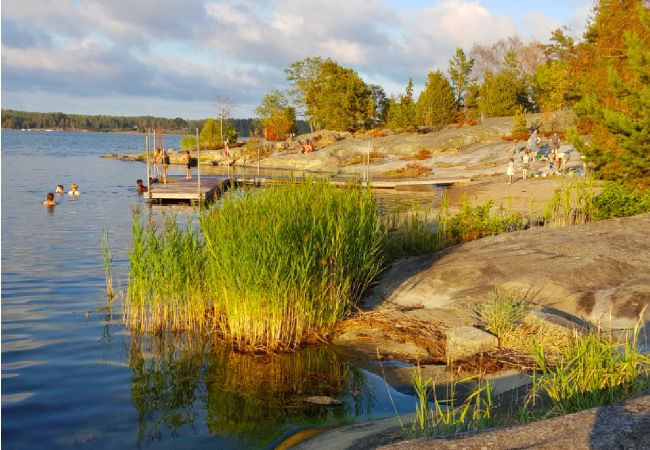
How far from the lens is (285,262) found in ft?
29.8

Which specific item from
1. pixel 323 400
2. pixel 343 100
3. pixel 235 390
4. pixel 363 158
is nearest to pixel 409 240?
pixel 323 400

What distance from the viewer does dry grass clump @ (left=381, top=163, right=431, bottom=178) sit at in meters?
42.5

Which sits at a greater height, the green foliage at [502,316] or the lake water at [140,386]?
the green foliage at [502,316]

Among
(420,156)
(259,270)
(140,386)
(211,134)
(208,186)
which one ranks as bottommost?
(140,386)

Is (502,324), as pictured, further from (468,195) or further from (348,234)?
(468,195)

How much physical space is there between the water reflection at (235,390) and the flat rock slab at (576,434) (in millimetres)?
3021

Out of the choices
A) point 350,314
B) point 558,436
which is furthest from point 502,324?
point 558,436

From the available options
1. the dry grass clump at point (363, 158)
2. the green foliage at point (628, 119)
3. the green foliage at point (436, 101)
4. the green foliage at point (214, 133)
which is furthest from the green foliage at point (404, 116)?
the green foliage at point (628, 119)

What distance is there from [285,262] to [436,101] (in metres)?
55.8

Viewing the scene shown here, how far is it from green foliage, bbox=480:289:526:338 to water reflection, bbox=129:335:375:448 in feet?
6.31

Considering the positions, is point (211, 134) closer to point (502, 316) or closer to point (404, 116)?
point (404, 116)

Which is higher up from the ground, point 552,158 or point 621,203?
point 552,158

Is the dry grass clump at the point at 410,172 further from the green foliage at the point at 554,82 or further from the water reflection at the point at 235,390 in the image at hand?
the water reflection at the point at 235,390

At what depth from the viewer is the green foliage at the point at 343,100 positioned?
67125mm
